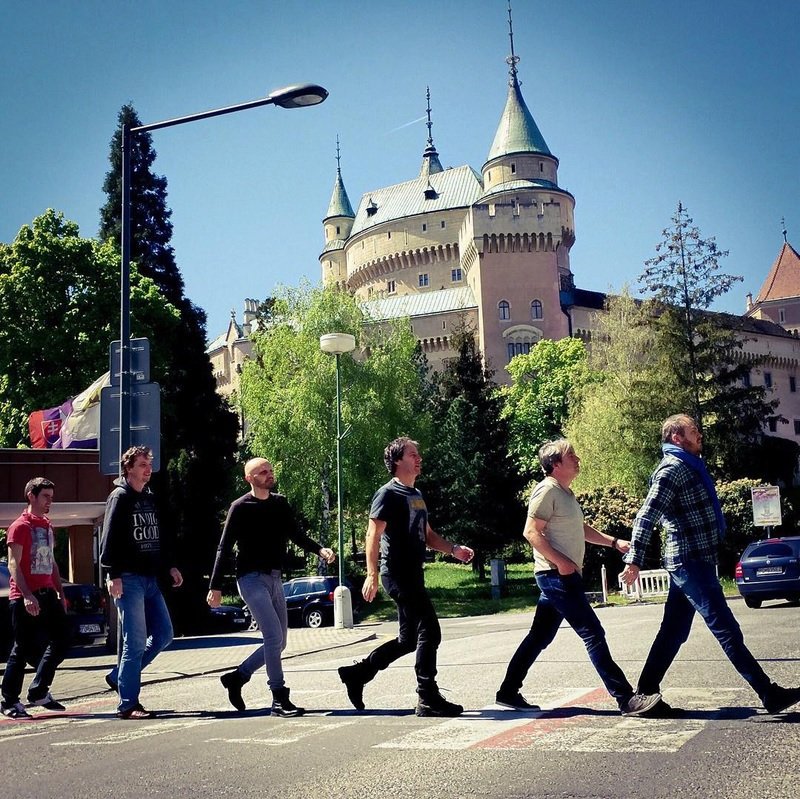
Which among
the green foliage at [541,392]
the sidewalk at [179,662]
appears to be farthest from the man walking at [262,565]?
the green foliage at [541,392]

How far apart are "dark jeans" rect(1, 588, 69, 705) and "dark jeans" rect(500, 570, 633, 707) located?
3823mm

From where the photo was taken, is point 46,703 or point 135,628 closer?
point 135,628

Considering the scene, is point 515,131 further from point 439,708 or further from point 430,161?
point 439,708

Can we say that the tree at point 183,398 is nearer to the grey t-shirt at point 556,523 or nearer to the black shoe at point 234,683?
the black shoe at point 234,683

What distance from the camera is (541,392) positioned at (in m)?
75.5

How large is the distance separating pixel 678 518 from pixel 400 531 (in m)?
1.80

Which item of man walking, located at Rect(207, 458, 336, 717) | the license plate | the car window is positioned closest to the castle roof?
the car window

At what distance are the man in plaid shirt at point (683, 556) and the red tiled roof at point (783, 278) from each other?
122 m

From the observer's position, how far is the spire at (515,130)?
99.4 m

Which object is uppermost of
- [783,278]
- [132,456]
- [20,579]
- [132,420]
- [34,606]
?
[783,278]

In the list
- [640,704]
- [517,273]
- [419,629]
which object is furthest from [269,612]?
[517,273]

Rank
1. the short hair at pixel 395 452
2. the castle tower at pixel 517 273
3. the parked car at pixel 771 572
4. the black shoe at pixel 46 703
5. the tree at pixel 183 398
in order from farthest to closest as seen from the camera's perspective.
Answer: the castle tower at pixel 517 273, the tree at pixel 183 398, the parked car at pixel 771 572, the black shoe at pixel 46 703, the short hair at pixel 395 452

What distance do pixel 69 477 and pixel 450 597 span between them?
27924mm

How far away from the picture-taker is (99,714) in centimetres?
830
